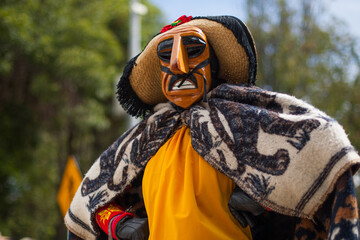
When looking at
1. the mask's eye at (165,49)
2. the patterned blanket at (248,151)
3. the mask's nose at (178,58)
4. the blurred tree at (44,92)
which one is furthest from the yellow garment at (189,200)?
the blurred tree at (44,92)

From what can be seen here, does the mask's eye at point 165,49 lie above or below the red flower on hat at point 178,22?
below

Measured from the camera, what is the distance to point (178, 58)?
1868 millimetres

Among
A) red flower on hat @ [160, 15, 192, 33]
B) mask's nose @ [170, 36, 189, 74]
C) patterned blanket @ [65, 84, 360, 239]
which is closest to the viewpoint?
patterned blanket @ [65, 84, 360, 239]

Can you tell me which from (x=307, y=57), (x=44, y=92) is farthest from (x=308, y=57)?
(x=44, y=92)

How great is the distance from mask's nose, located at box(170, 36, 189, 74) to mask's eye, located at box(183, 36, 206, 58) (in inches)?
1.0

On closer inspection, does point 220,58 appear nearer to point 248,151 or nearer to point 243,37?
point 243,37

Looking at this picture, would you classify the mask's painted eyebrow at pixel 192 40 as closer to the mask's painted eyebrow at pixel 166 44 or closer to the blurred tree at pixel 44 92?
the mask's painted eyebrow at pixel 166 44

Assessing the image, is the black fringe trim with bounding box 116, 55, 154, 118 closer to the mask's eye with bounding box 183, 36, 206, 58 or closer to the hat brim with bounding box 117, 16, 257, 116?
the hat brim with bounding box 117, 16, 257, 116

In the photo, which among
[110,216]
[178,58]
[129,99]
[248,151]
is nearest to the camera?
[248,151]

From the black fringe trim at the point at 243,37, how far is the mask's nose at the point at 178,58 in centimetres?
28

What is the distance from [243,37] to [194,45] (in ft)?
0.85

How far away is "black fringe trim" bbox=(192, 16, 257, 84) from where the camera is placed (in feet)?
6.53

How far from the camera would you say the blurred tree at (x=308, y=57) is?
25.8ft

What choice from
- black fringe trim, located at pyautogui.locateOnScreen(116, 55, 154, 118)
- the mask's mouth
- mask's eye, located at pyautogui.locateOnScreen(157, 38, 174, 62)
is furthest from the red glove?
mask's eye, located at pyautogui.locateOnScreen(157, 38, 174, 62)
